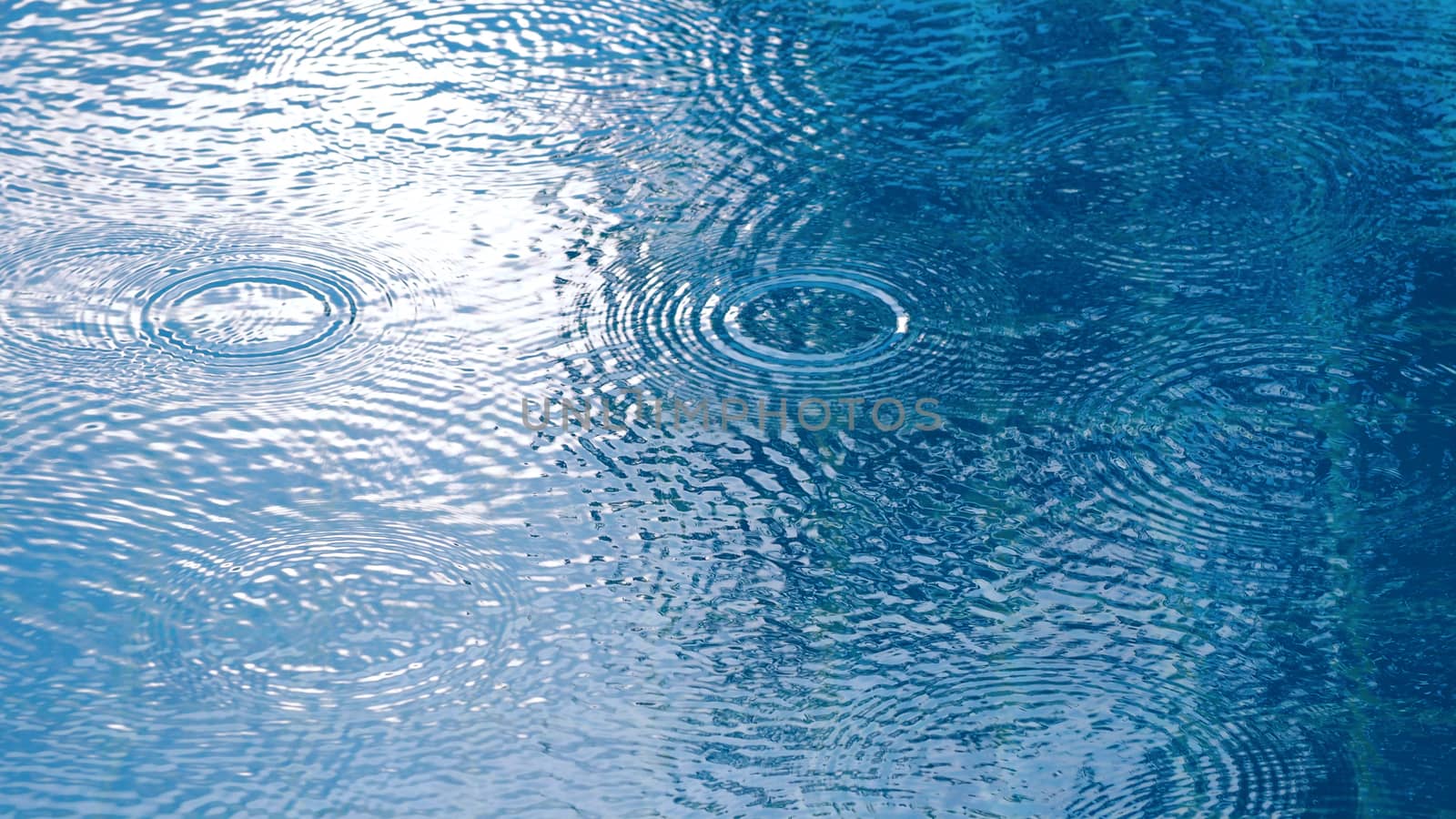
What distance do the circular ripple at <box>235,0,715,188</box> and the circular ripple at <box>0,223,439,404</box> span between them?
0.33m

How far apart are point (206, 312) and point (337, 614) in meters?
0.77

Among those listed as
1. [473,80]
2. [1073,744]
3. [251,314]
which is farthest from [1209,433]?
[473,80]

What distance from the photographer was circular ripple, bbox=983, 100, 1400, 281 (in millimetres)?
2881

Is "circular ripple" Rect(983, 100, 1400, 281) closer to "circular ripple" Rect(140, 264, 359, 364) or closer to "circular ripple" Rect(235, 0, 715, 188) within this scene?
"circular ripple" Rect(235, 0, 715, 188)

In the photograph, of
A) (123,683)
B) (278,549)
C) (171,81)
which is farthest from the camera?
(171,81)

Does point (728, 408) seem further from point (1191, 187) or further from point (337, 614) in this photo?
point (1191, 187)

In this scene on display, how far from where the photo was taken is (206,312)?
2.78 m

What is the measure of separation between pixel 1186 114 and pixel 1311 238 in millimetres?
445

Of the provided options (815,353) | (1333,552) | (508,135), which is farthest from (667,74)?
(1333,552)

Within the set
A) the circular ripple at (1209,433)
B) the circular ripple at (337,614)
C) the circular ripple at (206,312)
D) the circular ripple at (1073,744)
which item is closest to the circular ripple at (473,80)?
the circular ripple at (206,312)

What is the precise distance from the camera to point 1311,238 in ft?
9.52

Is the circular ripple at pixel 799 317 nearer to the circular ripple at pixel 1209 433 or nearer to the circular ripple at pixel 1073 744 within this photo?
the circular ripple at pixel 1209 433

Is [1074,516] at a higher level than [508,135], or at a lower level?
lower

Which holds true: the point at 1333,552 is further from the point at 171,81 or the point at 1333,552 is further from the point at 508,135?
the point at 171,81
